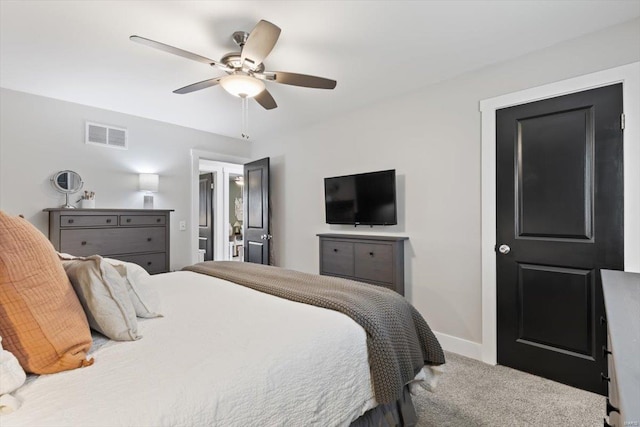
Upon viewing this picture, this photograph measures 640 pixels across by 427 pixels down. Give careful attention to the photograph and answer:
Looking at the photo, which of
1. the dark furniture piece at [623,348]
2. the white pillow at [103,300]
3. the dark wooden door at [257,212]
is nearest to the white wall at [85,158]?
the dark wooden door at [257,212]

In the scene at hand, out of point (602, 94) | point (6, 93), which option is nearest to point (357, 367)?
point (602, 94)

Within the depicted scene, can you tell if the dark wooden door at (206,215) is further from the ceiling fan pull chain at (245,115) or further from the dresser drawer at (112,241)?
the dresser drawer at (112,241)

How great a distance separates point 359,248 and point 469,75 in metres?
1.89

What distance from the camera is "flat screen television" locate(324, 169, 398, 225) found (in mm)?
3174

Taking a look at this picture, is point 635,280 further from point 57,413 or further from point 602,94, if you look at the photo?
point 57,413

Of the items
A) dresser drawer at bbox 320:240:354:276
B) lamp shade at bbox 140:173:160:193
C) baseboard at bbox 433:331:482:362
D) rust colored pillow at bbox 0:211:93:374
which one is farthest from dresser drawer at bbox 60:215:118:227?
baseboard at bbox 433:331:482:362

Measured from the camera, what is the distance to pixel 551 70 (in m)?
2.31

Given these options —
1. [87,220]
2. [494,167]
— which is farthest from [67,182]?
[494,167]

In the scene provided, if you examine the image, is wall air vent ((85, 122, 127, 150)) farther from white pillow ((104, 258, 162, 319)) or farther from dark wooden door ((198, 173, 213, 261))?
white pillow ((104, 258, 162, 319))

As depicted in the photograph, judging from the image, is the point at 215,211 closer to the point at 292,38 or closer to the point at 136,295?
the point at 292,38

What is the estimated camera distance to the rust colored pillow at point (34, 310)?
0.89 m

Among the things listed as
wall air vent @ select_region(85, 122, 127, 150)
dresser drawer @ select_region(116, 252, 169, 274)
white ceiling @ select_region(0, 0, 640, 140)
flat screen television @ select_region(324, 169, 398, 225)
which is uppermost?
white ceiling @ select_region(0, 0, 640, 140)

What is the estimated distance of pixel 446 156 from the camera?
286cm

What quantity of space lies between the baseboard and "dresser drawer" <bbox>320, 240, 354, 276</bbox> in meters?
1.08
